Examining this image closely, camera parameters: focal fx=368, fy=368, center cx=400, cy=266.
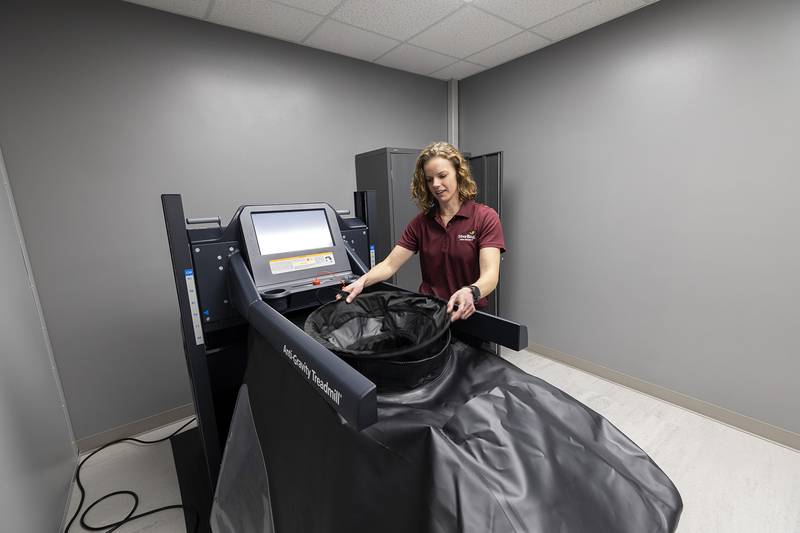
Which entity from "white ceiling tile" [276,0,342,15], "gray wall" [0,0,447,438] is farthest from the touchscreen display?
"white ceiling tile" [276,0,342,15]

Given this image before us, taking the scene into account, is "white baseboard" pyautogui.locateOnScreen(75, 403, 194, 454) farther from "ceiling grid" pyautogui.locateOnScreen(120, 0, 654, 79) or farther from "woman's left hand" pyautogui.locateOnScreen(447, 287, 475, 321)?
"ceiling grid" pyautogui.locateOnScreen(120, 0, 654, 79)

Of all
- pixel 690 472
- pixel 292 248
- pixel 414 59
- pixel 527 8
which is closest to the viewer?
pixel 292 248

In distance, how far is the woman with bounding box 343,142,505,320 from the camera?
1.56 m

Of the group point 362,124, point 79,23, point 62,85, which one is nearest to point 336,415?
point 62,85

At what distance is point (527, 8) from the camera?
7.31ft

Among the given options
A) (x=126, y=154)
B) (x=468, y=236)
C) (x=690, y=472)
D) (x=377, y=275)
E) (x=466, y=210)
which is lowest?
(x=690, y=472)

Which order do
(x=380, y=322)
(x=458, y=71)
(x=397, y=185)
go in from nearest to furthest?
(x=380, y=322) → (x=397, y=185) → (x=458, y=71)

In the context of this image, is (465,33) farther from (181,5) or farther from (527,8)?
(181,5)

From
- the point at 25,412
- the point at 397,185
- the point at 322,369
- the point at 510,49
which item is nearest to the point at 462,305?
the point at 322,369

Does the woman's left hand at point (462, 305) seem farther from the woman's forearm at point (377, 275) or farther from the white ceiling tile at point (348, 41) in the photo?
the white ceiling tile at point (348, 41)

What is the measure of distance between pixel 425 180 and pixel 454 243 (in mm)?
325

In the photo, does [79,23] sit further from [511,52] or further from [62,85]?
[511,52]

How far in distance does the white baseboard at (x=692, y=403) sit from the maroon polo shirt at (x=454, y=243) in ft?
5.87

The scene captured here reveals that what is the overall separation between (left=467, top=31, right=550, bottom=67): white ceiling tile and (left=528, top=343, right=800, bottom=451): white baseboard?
→ 244cm
